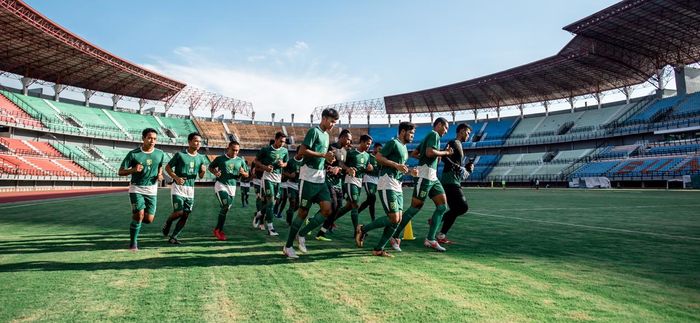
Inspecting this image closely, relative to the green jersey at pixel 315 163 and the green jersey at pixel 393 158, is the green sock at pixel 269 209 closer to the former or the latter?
the green jersey at pixel 315 163

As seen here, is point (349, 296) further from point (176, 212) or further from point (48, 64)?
point (48, 64)

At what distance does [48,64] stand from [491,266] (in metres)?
53.4

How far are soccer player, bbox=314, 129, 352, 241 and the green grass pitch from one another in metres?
0.79

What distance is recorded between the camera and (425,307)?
10.8ft

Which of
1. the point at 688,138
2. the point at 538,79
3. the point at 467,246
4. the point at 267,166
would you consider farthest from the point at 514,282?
the point at 538,79

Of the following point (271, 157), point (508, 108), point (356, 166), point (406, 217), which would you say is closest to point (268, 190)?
point (271, 157)

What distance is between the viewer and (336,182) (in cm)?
909

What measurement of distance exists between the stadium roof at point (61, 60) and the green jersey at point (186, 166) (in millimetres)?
35395

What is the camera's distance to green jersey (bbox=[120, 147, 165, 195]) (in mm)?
6457

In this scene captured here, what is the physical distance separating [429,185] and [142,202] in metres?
4.96

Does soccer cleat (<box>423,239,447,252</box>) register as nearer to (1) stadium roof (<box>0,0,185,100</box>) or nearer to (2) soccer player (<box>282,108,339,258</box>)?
(2) soccer player (<box>282,108,339,258</box>)

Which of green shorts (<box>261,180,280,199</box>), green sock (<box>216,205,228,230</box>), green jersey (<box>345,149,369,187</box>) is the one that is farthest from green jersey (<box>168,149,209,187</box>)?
green jersey (<box>345,149,369,187</box>)

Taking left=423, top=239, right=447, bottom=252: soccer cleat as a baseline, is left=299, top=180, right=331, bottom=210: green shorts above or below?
above

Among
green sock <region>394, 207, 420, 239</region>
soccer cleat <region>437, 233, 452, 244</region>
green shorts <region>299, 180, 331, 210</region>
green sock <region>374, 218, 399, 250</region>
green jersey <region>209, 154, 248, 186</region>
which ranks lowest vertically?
soccer cleat <region>437, 233, 452, 244</region>
